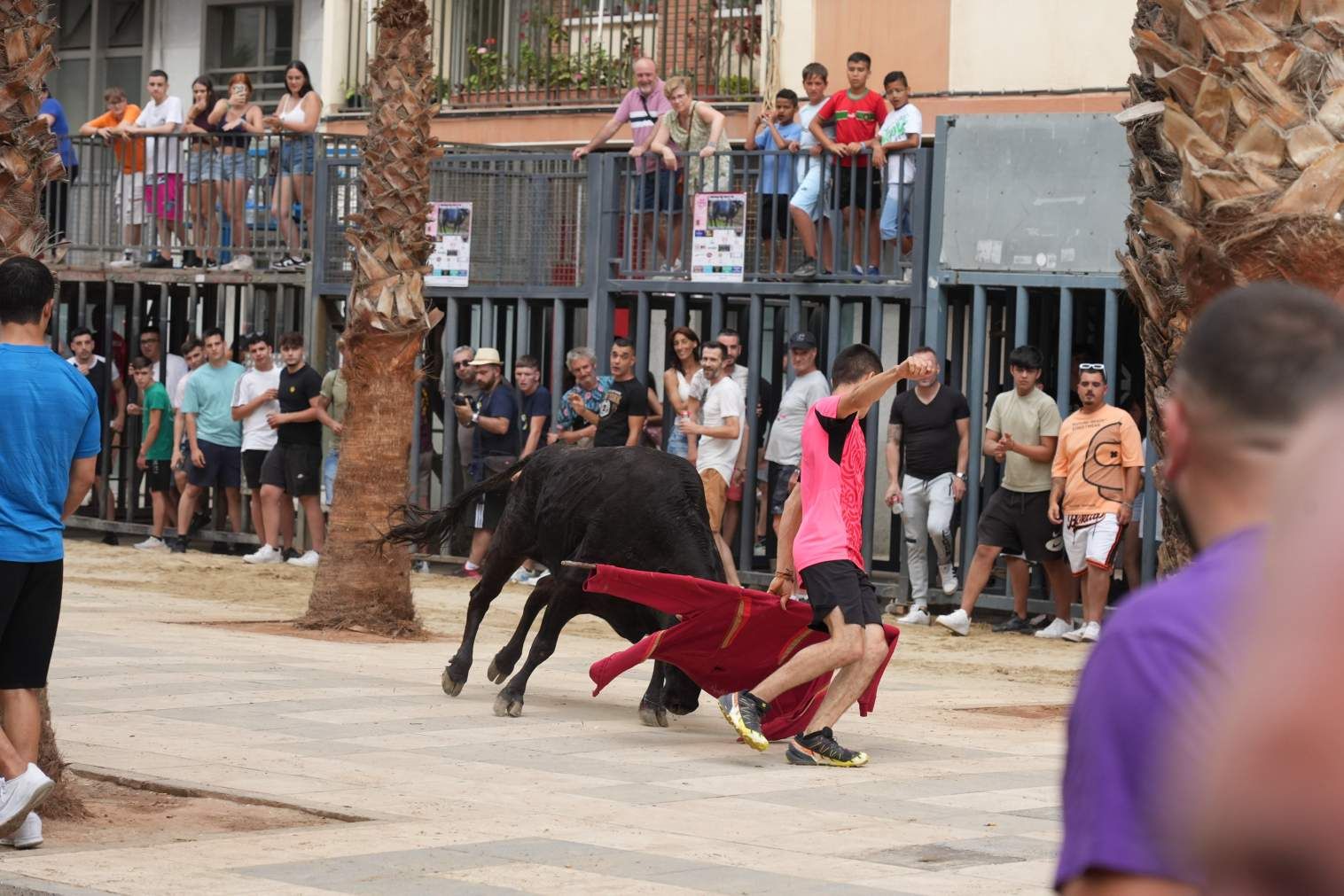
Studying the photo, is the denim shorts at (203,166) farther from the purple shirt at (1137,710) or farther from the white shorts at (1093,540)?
the purple shirt at (1137,710)

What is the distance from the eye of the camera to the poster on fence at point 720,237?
1719 centimetres

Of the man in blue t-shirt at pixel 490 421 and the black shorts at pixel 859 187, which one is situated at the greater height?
the black shorts at pixel 859 187

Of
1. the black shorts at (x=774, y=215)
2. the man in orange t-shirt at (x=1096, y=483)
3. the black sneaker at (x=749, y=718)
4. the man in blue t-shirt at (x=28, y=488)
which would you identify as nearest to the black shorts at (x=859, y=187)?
the black shorts at (x=774, y=215)

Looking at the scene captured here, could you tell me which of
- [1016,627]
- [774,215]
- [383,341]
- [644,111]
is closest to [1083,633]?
[1016,627]

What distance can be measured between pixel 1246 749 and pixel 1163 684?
1.77ft

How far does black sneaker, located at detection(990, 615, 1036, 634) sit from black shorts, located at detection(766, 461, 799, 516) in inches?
77.7

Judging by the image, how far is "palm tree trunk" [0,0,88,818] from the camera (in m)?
7.80

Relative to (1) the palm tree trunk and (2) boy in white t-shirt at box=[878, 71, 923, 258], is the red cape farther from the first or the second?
(2) boy in white t-shirt at box=[878, 71, 923, 258]

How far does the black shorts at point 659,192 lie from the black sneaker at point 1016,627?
460cm

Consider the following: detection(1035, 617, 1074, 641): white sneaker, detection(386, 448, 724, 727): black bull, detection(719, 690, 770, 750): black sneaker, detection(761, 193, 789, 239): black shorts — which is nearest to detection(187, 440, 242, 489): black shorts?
detection(761, 193, 789, 239): black shorts

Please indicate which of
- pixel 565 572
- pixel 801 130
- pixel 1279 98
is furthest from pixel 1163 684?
pixel 801 130

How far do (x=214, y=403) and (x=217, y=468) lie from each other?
24.8 inches

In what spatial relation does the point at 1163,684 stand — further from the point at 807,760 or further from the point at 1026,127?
the point at 1026,127

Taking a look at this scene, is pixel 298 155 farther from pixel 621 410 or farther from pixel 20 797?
pixel 20 797
